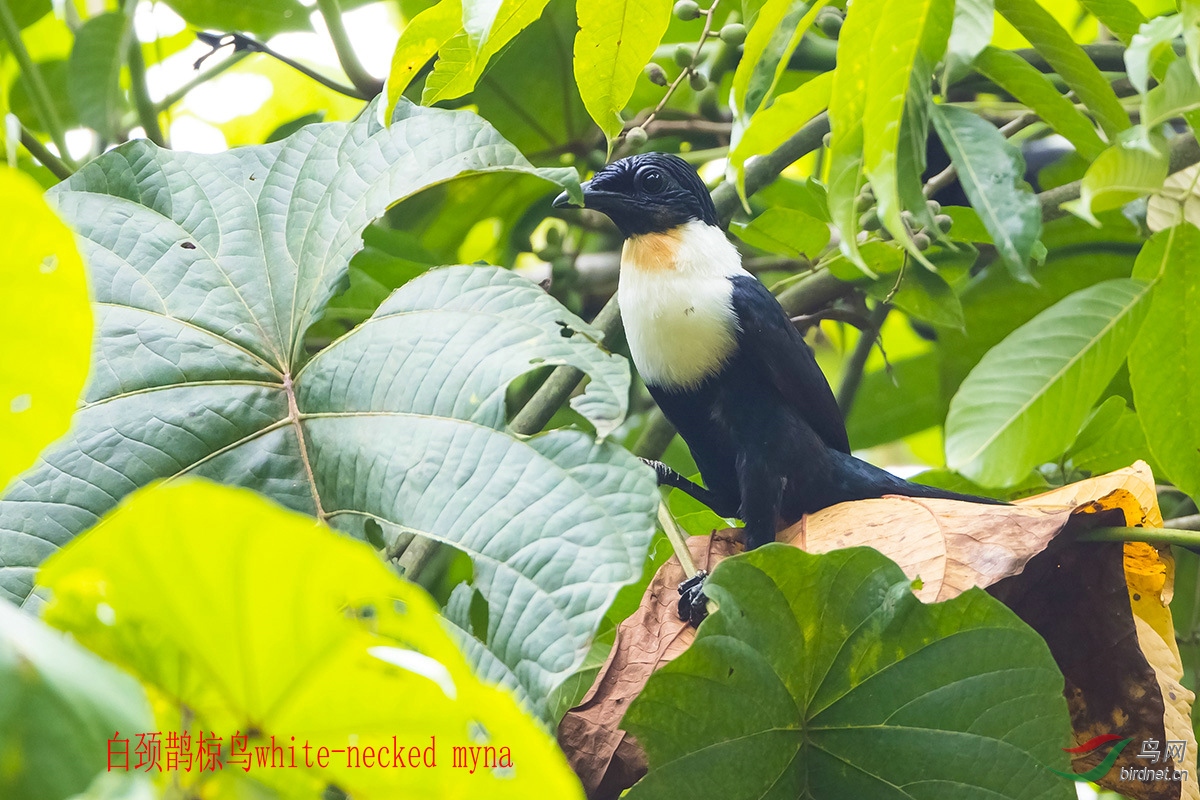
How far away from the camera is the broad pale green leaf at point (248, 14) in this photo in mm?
1983

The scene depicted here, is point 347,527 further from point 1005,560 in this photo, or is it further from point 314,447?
point 1005,560

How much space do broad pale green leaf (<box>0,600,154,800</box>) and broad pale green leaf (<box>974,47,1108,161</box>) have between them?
111cm

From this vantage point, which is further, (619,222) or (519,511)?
(619,222)

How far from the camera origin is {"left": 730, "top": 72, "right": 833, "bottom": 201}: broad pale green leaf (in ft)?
3.17

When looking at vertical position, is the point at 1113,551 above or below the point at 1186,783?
above

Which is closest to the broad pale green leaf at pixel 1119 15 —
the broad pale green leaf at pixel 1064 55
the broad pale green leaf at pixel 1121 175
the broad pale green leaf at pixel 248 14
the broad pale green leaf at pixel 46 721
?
the broad pale green leaf at pixel 1064 55

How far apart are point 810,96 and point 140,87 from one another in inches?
53.2

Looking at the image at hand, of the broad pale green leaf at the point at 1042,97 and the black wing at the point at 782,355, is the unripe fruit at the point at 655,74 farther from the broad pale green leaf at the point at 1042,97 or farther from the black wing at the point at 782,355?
the broad pale green leaf at the point at 1042,97

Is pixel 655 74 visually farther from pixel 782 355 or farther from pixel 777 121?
pixel 777 121

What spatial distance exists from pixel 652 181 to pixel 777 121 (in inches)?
26.0

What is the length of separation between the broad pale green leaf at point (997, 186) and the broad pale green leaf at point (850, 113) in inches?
5.2

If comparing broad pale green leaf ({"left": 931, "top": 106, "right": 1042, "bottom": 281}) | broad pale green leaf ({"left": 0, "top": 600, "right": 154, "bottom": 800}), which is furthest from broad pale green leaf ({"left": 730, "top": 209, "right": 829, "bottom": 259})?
broad pale green leaf ({"left": 0, "top": 600, "right": 154, "bottom": 800})

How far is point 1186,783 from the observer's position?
1113 mm

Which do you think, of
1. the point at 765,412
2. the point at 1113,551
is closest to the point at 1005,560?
the point at 1113,551
